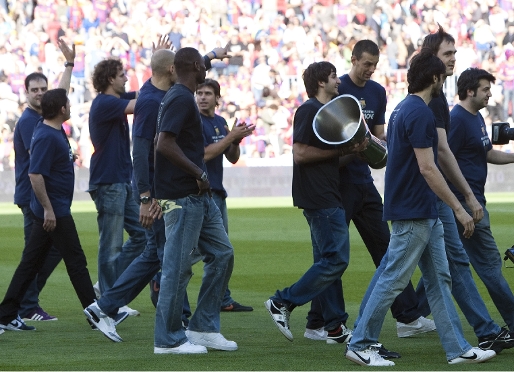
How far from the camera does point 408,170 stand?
5.80 metres

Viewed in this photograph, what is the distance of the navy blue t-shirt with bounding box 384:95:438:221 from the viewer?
→ 5703mm

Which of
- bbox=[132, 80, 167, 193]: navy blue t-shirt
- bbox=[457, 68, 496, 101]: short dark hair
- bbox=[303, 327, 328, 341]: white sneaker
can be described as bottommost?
bbox=[303, 327, 328, 341]: white sneaker

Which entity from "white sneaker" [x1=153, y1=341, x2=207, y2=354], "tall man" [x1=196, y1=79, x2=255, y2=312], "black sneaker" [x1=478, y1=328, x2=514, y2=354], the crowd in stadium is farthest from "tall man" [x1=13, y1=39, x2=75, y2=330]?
the crowd in stadium

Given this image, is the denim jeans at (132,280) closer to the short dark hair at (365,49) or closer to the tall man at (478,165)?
the short dark hair at (365,49)

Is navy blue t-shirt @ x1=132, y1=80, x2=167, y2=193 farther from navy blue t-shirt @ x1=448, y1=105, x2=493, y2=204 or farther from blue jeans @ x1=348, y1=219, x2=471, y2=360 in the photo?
navy blue t-shirt @ x1=448, y1=105, x2=493, y2=204

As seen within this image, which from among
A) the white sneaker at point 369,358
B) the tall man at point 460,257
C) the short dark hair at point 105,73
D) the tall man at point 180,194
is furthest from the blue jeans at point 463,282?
the short dark hair at point 105,73

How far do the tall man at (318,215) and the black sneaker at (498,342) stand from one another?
105 cm

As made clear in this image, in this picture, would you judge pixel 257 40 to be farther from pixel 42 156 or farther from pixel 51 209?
pixel 51 209

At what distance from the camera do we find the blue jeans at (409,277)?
5801mm

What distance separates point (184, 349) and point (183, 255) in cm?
60

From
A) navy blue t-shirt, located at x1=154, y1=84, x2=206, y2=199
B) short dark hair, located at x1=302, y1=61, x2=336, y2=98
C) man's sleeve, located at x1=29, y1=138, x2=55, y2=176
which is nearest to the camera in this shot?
navy blue t-shirt, located at x1=154, y1=84, x2=206, y2=199

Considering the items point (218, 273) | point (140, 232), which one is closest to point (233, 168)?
point (140, 232)

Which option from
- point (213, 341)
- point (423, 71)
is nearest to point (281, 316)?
point (213, 341)

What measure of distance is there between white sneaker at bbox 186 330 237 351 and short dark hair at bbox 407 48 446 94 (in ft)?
6.51
